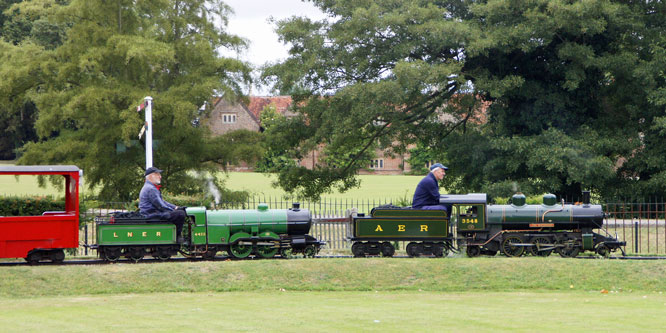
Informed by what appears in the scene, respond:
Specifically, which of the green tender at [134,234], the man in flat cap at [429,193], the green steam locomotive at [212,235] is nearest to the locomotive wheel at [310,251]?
the green steam locomotive at [212,235]

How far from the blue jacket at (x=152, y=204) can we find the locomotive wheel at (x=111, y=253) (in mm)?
998

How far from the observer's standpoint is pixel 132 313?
1135cm

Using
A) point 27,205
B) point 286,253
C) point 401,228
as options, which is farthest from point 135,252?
point 27,205

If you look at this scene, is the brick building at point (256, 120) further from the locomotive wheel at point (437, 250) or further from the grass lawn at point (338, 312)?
the grass lawn at point (338, 312)

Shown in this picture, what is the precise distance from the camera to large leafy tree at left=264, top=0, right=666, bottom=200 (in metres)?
27.9

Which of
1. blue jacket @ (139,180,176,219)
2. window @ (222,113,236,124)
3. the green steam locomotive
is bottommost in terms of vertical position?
the green steam locomotive

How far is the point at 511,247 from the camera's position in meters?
17.0

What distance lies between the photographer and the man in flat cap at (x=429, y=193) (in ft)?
53.7

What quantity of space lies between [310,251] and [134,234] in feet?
12.9

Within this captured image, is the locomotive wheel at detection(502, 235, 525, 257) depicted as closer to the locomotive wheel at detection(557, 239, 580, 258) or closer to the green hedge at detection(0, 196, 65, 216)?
the locomotive wheel at detection(557, 239, 580, 258)

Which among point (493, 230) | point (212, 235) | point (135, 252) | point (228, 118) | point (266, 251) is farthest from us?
point (228, 118)

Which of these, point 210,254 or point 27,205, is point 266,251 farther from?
point 27,205

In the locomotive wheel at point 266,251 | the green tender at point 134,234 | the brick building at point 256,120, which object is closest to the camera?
the green tender at point 134,234

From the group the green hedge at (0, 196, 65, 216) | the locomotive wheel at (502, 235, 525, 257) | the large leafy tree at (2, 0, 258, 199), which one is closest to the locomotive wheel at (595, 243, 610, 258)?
the locomotive wheel at (502, 235, 525, 257)
